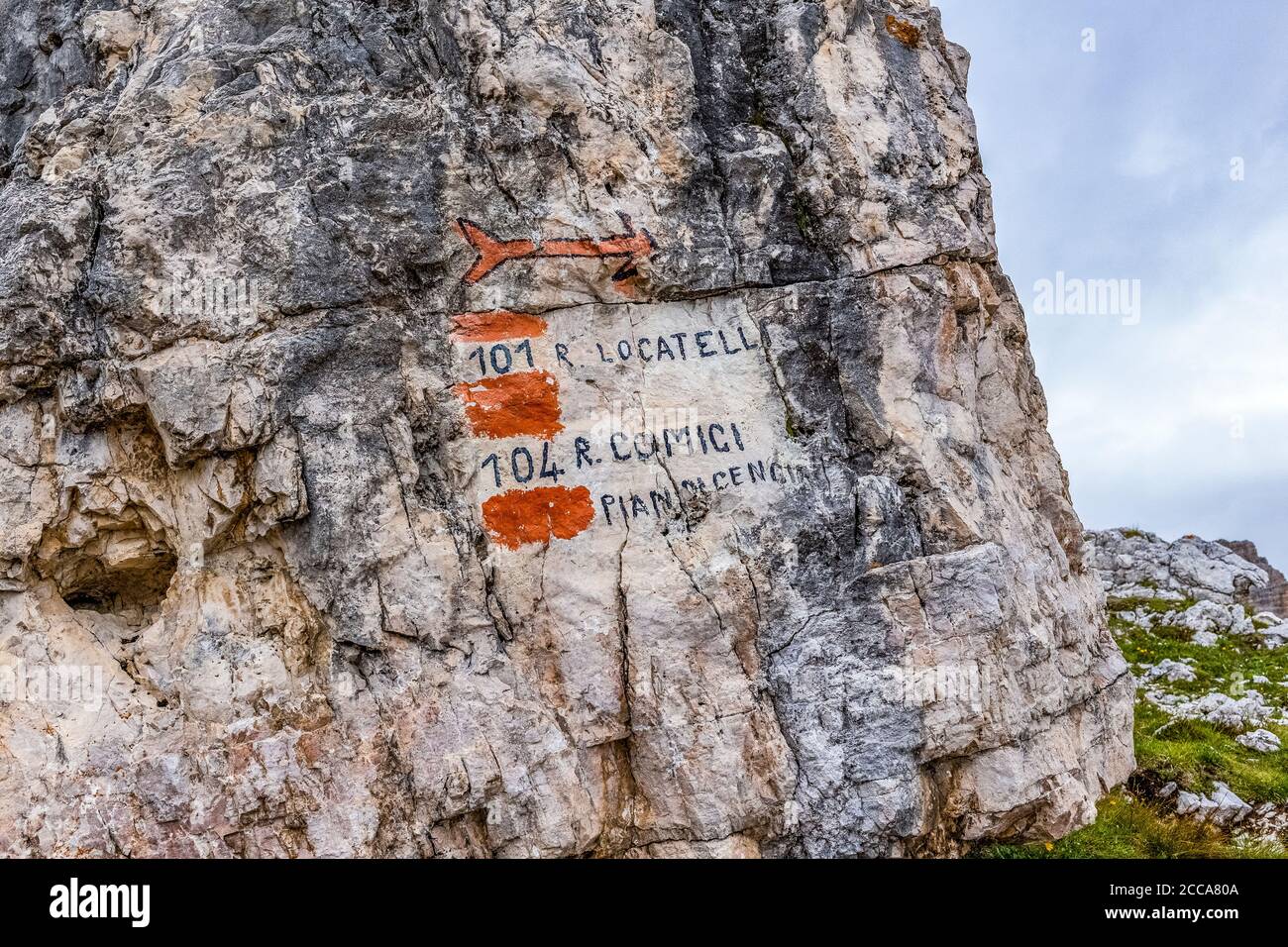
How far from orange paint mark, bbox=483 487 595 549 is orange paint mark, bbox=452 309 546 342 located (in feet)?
3.97

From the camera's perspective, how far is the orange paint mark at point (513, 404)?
25.4ft

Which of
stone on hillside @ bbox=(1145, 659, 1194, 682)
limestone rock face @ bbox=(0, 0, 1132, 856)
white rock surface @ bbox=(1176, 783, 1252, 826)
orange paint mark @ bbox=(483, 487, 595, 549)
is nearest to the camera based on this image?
limestone rock face @ bbox=(0, 0, 1132, 856)

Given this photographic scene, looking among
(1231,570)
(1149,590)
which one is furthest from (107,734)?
(1231,570)

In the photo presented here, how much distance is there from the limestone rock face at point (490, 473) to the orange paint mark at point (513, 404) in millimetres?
32

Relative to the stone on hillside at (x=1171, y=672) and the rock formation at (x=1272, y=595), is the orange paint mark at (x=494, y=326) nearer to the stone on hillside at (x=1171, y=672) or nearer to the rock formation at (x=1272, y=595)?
the stone on hillside at (x=1171, y=672)

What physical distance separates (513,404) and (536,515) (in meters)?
0.87

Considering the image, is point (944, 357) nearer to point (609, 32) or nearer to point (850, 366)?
point (850, 366)

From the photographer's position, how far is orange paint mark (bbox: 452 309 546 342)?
780 cm

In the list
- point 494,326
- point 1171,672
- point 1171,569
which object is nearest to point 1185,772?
point 1171,672

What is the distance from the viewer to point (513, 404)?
779 centimetres

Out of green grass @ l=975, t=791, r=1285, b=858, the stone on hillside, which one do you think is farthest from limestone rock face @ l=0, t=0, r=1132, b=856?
the stone on hillside

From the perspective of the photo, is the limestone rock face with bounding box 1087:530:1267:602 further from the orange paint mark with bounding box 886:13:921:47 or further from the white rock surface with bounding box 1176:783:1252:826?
the orange paint mark with bounding box 886:13:921:47

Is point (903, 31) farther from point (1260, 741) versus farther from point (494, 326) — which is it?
point (1260, 741)
